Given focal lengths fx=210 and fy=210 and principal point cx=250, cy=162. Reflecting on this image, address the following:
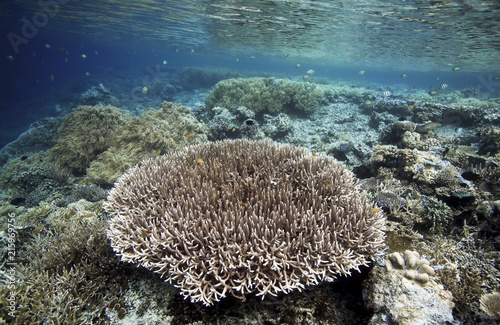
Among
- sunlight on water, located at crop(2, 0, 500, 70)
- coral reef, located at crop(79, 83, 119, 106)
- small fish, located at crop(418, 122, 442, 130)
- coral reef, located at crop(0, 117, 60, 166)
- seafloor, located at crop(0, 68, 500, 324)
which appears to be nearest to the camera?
seafloor, located at crop(0, 68, 500, 324)

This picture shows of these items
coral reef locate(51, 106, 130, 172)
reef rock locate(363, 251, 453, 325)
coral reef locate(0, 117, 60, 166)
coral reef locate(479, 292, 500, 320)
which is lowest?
coral reef locate(0, 117, 60, 166)

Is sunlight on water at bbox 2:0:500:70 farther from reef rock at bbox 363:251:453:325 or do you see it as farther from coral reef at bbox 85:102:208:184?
reef rock at bbox 363:251:453:325

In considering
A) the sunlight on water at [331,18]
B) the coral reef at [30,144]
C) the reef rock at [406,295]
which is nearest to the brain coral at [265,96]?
the sunlight on water at [331,18]

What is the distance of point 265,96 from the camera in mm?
13836

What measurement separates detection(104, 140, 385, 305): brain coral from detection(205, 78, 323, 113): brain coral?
10.2 meters

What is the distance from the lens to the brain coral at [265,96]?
45.2 feet

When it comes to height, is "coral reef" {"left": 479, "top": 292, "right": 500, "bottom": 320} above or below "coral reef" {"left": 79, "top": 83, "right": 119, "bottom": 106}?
above

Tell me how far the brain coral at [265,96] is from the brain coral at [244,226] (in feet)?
33.4

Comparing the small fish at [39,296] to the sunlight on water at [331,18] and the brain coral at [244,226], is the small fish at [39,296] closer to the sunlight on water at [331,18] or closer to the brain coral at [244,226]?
the brain coral at [244,226]

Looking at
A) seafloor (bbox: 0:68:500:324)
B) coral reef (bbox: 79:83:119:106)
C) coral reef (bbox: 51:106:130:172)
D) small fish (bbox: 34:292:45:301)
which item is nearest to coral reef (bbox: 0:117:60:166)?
coral reef (bbox: 51:106:130:172)

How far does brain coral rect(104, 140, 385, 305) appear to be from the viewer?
253cm

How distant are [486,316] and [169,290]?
171 inches

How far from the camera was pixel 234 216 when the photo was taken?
9.79 ft

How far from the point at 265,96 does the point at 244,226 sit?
1232cm
